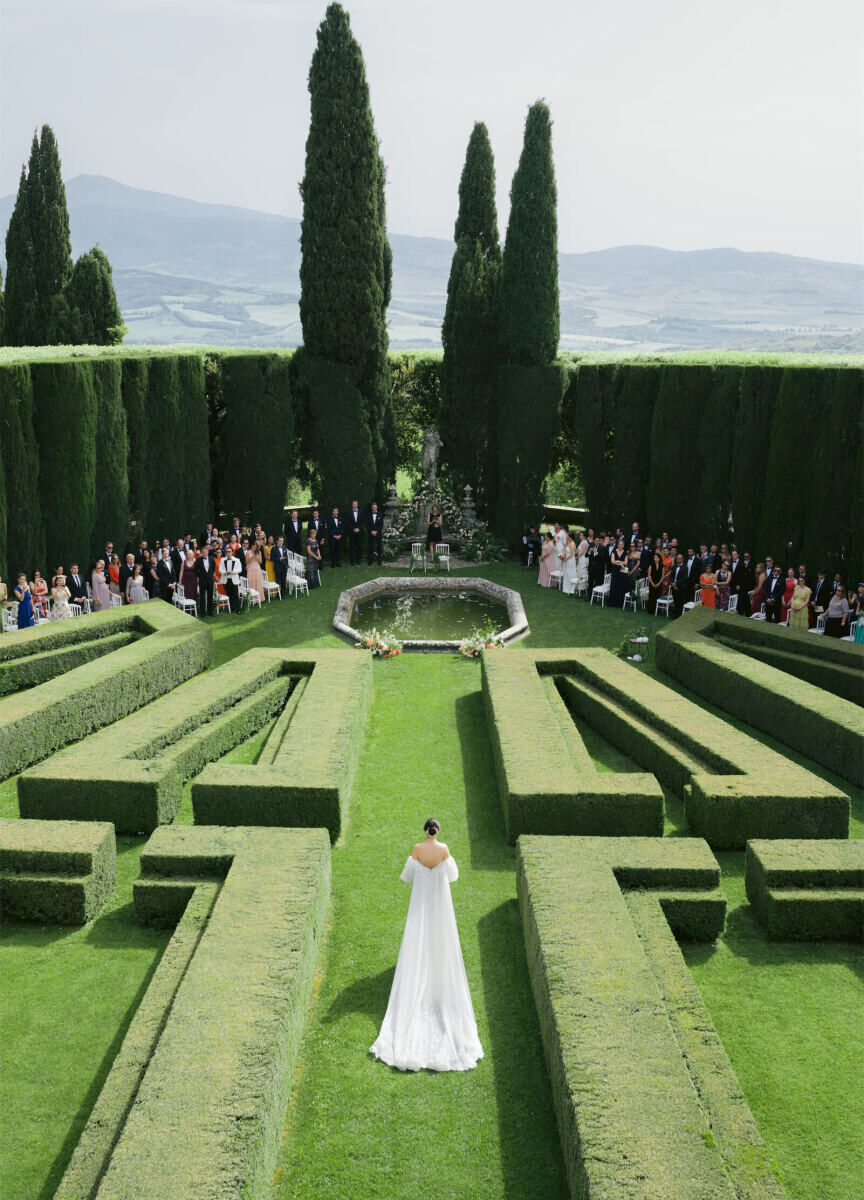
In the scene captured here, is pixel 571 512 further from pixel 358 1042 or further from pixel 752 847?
pixel 358 1042

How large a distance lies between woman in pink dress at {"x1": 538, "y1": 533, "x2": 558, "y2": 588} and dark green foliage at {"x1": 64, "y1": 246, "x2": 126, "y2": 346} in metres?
17.7

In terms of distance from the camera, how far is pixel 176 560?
916 inches

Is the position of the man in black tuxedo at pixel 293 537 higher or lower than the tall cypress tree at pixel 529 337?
lower

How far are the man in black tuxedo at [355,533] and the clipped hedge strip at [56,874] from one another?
18.3m

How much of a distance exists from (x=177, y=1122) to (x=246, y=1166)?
63 cm

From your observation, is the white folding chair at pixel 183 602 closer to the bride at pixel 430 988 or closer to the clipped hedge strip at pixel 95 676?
the clipped hedge strip at pixel 95 676

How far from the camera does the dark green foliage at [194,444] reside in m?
26.5

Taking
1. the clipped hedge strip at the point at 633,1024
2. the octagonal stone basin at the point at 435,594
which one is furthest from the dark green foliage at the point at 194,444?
the clipped hedge strip at the point at 633,1024

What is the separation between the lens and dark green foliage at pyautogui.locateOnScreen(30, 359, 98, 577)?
69.4 ft

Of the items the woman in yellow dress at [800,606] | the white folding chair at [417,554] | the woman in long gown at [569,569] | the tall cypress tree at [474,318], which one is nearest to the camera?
the woman in yellow dress at [800,606]

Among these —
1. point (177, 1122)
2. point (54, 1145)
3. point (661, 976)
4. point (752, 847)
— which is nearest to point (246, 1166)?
point (177, 1122)

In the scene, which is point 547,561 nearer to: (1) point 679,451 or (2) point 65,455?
(1) point 679,451

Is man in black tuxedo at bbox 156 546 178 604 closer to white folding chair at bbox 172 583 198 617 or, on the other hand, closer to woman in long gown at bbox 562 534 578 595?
white folding chair at bbox 172 583 198 617

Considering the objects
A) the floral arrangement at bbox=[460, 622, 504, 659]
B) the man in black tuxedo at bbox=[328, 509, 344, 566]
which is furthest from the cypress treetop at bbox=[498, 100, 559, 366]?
the floral arrangement at bbox=[460, 622, 504, 659]
